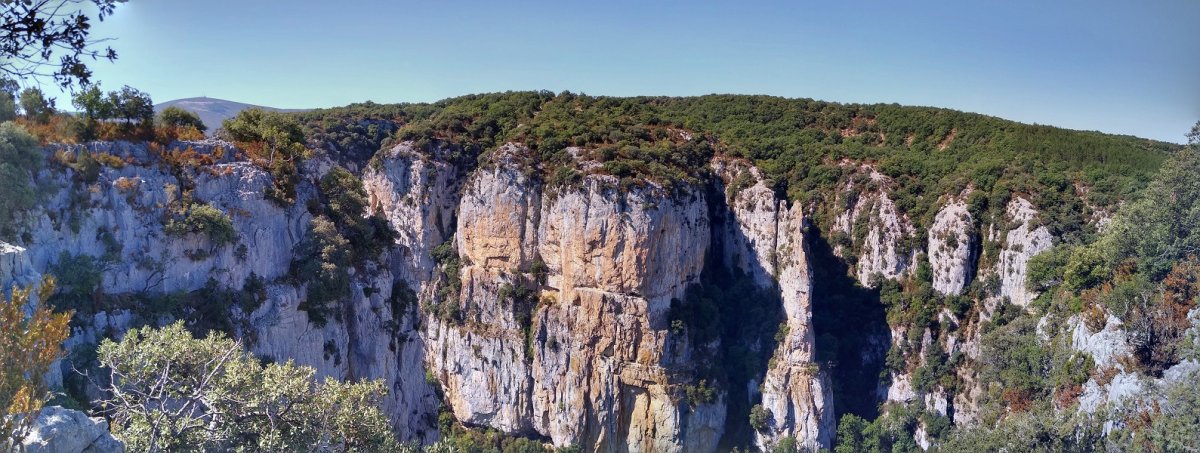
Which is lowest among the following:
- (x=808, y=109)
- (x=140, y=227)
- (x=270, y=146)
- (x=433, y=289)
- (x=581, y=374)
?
(x=581, y=374)

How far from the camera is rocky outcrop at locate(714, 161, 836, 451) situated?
3456 centimetres

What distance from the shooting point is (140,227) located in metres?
21.0

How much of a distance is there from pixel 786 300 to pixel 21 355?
1309 inches

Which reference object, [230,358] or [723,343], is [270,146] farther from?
[723,343]

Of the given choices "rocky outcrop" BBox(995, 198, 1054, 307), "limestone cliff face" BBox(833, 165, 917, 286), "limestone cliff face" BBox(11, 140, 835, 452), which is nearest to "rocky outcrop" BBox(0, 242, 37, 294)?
"limestone cliff face" BBox(11, 140, 835, 452)

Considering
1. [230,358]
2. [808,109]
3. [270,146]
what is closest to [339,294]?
[270,146]

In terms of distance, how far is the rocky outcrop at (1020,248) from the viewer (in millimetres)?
32750

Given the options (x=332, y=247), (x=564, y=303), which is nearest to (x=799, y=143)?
(x=564, y=303)

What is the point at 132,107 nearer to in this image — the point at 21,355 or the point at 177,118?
the point at 177,118

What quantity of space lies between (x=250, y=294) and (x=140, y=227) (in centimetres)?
377

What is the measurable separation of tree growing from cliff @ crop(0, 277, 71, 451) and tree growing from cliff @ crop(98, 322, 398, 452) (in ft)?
11.8

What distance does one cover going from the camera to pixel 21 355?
26.6ft

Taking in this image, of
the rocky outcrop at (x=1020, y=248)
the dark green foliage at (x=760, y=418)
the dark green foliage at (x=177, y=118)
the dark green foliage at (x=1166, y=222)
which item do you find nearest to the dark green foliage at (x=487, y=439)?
the dark green foliage at (x=760, y=418)

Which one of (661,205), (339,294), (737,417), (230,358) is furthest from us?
(737,417)
